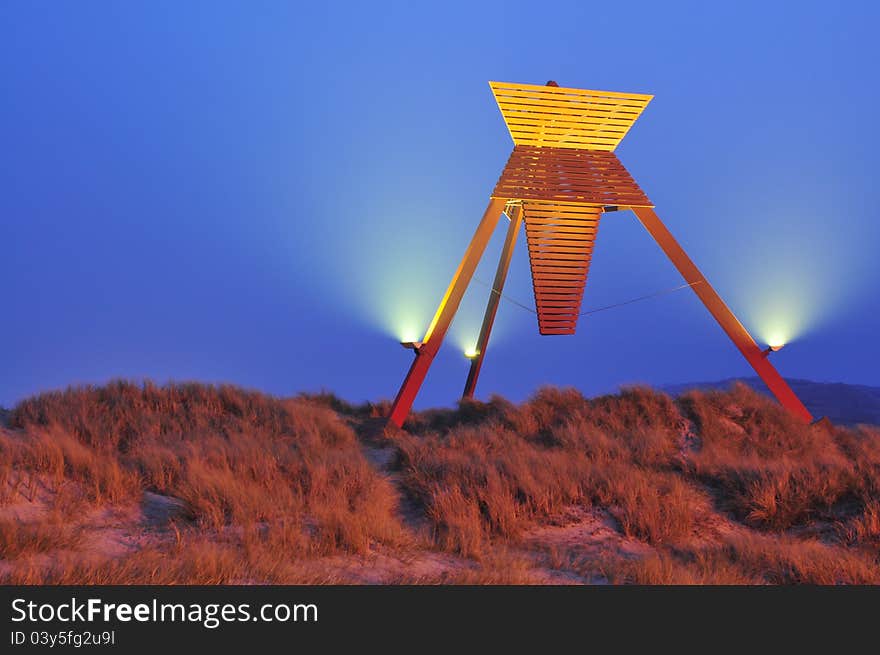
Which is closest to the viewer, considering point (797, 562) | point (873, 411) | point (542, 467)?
point (797, 562)

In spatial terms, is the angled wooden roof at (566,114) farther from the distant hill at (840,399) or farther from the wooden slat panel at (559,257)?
the distant hill at (840,399)

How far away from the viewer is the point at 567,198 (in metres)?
12.5

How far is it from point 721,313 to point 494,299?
4.34m

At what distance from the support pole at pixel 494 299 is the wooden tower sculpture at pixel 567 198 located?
155 centimetres

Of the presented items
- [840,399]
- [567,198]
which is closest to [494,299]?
[567,198]

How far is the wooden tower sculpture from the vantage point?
490 inches

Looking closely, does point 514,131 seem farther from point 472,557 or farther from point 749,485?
point 472,557

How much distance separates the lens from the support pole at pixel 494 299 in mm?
14266

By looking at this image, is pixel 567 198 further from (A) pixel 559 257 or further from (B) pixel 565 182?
(A) pixel 559 257

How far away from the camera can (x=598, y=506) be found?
7512 mm

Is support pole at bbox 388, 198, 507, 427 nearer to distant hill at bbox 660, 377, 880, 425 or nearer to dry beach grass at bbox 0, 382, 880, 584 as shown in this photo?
dry beach grass at bbox 0, 382, 880, 584

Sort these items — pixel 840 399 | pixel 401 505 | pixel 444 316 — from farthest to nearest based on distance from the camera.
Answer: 1. pixel 840 399
2. pixel 444 316
3. pixel 401 505
